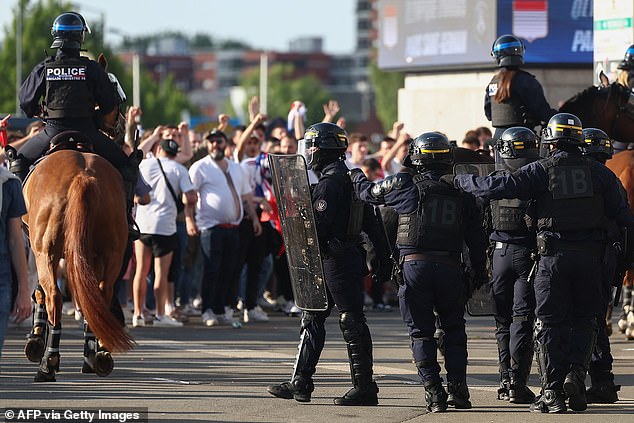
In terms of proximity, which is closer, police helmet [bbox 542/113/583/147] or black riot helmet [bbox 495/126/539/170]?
police helmet [bbox 542/113/583/147]

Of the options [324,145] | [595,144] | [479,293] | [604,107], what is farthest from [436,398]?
[604,107]

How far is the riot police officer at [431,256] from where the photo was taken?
10211mm

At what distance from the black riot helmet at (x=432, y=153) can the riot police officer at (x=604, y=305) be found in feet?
3.22

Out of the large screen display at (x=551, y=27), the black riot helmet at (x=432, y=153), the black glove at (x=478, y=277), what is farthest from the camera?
the large screen display at (x=551, y=27)

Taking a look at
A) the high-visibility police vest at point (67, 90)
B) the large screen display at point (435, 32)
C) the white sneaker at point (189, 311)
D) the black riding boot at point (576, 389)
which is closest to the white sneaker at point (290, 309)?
the white sneaker at point (189, 311)

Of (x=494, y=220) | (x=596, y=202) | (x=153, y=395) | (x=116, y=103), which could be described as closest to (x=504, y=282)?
(x=494, y=220)

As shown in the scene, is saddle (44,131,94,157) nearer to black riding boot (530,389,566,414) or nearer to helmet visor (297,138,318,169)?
helmet visor (297,138,318,169)

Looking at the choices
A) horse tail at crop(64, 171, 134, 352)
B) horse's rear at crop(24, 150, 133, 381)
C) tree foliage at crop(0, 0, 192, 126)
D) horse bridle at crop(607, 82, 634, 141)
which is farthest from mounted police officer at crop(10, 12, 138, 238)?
tree foliage at crop(0, 0, 192, 126)

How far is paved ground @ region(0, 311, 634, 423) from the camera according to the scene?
998 centimetres

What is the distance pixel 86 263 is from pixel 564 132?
3616mm

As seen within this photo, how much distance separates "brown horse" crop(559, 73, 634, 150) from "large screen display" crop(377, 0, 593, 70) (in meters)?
14.9

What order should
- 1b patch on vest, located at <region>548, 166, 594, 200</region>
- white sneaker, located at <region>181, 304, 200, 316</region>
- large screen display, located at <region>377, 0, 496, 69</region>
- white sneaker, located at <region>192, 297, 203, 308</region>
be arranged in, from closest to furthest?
1b patch on vest, located at <region>548, 166, 594, 200</region> → white sneaker, located at <region>181, 304, 200, 316</region> → white sneaker, located at <region>192, 297, 203, 308</region> → large screen display, located at <region>377, 0, 496, 69</region>

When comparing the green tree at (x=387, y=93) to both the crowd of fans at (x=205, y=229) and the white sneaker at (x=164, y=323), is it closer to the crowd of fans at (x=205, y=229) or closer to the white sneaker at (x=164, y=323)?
the crowd of fans at (x=205, y=229)

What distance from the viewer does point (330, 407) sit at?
10336mm
